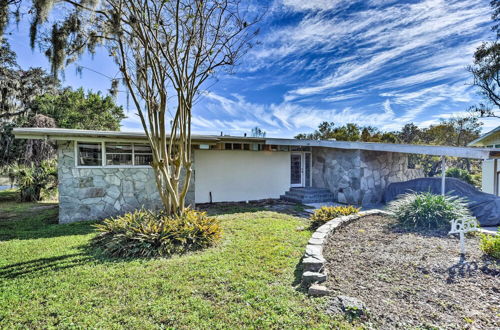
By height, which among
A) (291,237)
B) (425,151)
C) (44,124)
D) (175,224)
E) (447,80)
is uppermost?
(447,80)

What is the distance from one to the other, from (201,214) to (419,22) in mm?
8668

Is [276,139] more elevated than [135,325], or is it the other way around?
[276,139]

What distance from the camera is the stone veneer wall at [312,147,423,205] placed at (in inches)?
376

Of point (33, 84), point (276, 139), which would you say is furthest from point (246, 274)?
point (33, 84)

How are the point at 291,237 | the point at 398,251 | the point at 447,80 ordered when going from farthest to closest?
the point at 447,80
the point at 291,237
the point at 398,251

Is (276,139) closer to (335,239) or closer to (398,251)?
(335,239)

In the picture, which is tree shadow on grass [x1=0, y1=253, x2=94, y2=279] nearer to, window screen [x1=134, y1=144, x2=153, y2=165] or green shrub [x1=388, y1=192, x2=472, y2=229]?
window screen [x1=134, y1=144, x2=153, y2=165]

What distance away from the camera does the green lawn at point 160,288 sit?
2.46m

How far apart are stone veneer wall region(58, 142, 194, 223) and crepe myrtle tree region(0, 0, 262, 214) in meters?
2.68

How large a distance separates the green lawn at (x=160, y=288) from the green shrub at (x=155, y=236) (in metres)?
0.26

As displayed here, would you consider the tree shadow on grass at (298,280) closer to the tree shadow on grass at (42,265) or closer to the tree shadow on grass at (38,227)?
the tree shadow on grass at (42,265)

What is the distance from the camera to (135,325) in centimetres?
238

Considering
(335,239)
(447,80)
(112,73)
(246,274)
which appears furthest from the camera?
(447,80)

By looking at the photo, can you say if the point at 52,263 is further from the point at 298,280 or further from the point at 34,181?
the point at 34,181
